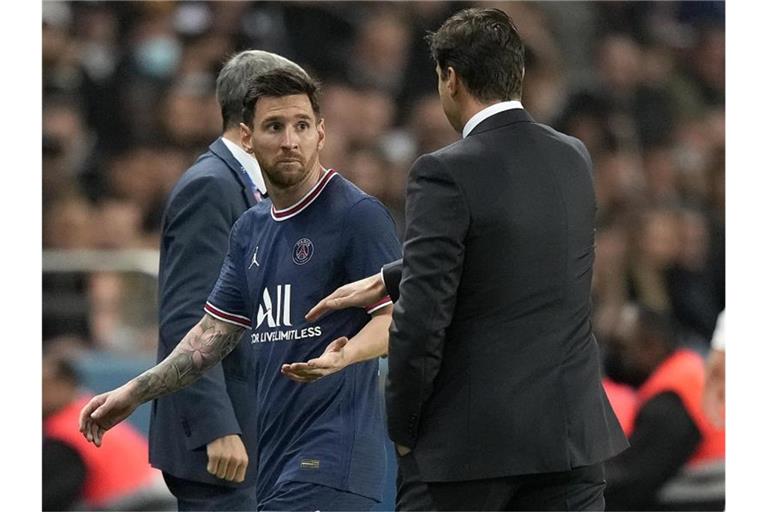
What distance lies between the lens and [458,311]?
355 centimetres

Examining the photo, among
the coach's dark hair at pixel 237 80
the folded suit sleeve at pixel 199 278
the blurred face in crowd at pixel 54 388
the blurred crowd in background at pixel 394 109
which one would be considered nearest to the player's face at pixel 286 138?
the coach's dark hair at pixel 237 80

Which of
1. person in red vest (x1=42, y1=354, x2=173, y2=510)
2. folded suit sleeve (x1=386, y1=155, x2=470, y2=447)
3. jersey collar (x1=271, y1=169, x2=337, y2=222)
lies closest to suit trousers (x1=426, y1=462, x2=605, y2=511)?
folded suit sleeve (x1=386, y1=155, x2=470, y2=447)

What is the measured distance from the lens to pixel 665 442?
28.6 feet

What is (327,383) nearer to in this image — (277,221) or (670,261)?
(277,221)

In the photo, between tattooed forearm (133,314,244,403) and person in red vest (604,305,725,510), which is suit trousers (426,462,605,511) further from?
person in red vest (604,305,725,510)

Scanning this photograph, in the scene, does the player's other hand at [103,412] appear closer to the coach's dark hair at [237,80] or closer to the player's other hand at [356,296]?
the player's other hand at [356,296]

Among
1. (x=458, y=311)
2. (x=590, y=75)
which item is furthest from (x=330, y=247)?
(x=590, y=75)

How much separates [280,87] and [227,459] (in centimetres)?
128

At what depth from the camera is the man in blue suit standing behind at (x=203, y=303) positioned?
4.86m

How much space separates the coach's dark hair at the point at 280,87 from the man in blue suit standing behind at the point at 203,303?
1.28 ft

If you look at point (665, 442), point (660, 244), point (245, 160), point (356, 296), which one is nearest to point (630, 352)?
point (665, 442)

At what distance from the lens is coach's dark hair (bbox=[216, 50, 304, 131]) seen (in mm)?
4836

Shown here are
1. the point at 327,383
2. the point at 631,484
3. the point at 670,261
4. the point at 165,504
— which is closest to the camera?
the point at 327,383

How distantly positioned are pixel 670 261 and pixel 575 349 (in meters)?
6.51
